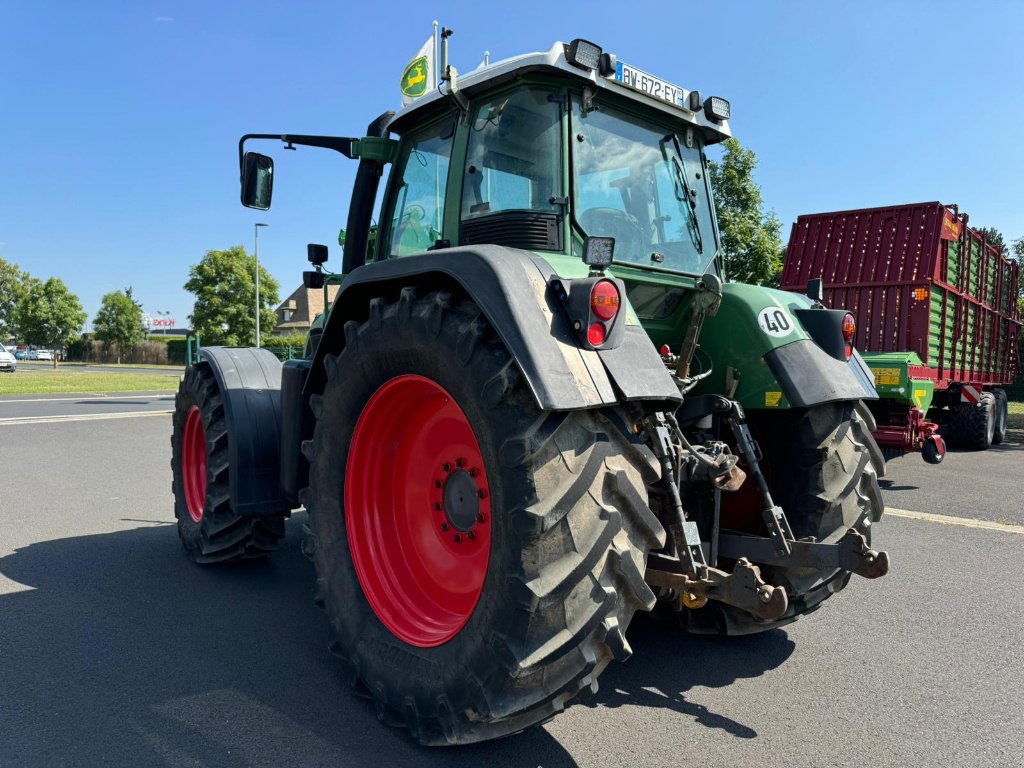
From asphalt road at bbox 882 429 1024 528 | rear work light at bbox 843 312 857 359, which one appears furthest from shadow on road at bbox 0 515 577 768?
asphalt road at bbox 882 429 1024 528

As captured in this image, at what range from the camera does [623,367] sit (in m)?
2.27

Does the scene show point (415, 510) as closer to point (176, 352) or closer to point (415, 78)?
point (415, 78)

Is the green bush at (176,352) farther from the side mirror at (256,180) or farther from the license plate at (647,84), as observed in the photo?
the license plate at (647,84)

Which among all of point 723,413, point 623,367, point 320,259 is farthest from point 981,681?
point 320,259

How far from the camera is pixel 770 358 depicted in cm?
309

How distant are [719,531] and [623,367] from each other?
1.09m

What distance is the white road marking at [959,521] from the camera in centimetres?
574

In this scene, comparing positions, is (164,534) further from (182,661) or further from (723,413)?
(723,413)

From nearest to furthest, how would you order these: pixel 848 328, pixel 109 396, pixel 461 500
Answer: pixel 461 500 < pixel 848 328 < pixel 109 396

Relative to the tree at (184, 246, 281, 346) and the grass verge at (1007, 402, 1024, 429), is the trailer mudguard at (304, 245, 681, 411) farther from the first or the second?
the tree at (184, 246, 281, 346)

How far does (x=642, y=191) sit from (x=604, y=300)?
132 centimetres

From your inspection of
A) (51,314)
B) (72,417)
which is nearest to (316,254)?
(72,417)

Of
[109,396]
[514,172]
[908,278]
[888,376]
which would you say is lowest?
[109,396]

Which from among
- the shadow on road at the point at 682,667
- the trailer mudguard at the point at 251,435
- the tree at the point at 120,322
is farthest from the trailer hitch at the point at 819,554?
the tree at the point at 120,322
